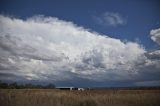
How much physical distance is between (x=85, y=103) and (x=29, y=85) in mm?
47319

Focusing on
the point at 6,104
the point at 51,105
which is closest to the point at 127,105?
the point at 51,105

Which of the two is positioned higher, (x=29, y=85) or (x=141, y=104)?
(x=29, y=85)

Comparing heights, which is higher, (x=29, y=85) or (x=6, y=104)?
(x=29, y=85)

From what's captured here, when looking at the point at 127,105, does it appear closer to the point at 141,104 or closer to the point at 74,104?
the point at 141,104

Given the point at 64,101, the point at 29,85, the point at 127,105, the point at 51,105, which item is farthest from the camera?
the point at 29,85

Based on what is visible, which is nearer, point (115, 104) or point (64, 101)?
point (115, 104)

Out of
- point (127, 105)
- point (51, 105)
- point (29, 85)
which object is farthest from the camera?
point (29, 85)

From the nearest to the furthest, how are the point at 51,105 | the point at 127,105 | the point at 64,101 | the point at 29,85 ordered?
the point at 51,105, the point at 127,105, the point at 64,101, the point at 29,85

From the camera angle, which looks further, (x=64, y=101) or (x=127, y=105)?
(x=64, y=101)

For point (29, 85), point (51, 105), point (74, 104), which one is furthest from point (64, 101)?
point (29, 85)

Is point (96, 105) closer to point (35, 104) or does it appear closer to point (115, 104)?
point (115, 104)

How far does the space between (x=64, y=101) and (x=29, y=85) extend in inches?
1840

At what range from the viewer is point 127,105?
941cm

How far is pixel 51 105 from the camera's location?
28.7 ft
